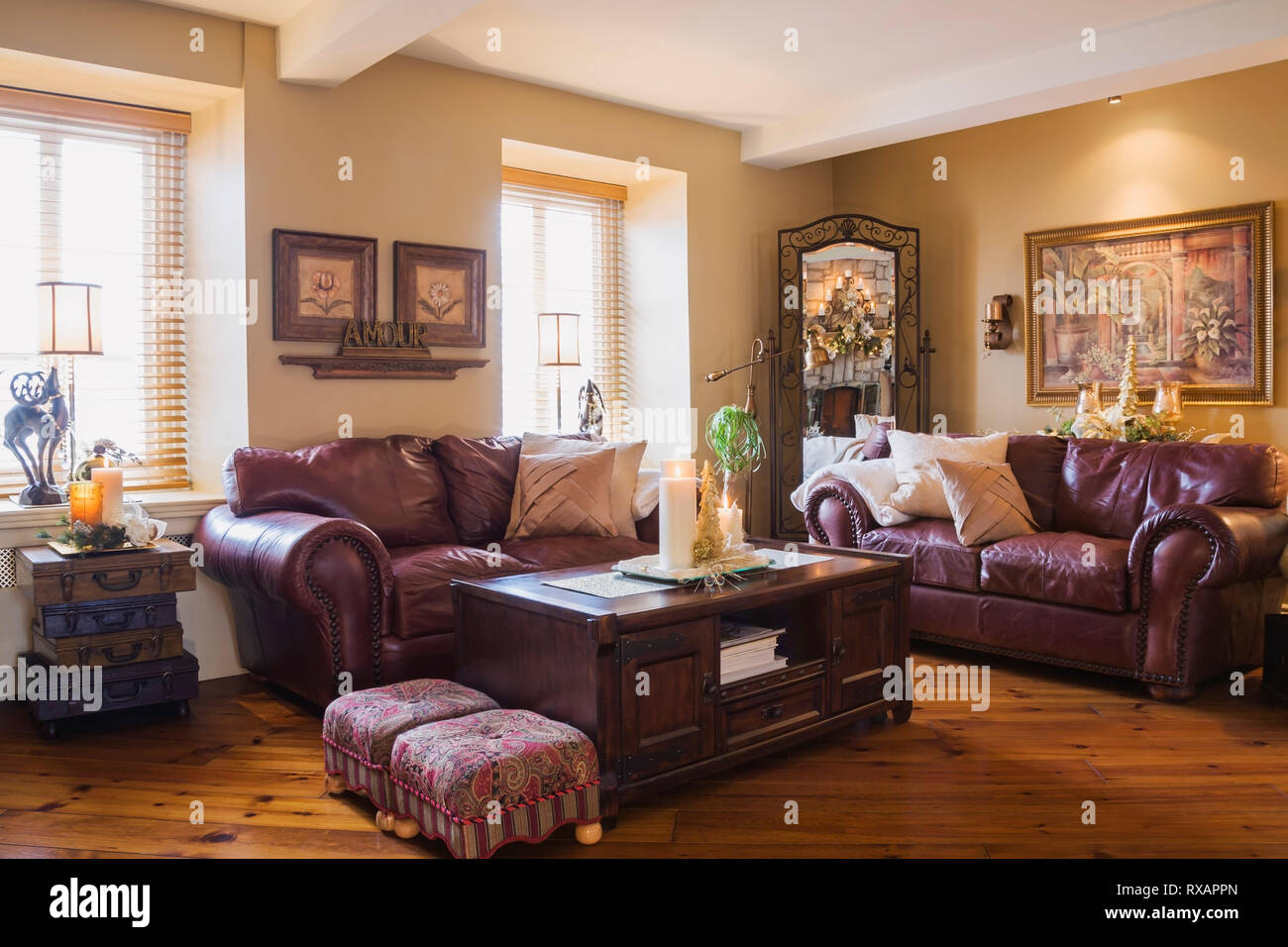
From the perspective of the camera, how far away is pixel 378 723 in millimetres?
2627

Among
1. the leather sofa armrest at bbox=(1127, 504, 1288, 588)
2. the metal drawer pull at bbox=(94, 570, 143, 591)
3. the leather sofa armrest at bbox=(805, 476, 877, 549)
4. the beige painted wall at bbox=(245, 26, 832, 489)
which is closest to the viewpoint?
the metal drawer pull at bbox=(94, 570, 143, 591)

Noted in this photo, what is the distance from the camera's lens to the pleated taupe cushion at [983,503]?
4199mm

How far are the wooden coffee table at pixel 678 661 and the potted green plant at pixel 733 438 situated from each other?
258 centimetres

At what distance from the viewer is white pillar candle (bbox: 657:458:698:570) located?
3.01m

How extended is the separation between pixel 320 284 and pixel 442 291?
1.91 ft

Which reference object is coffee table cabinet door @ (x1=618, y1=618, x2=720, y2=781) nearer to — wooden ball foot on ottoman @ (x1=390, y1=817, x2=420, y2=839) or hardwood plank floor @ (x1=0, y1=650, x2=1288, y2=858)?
hardwood plank floor @ (x1=0, y1=650, x2=1288, y2=858)

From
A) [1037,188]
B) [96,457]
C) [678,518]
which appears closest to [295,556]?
[96,457]

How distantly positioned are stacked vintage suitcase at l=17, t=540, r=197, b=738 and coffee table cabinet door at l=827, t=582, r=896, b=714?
217cm

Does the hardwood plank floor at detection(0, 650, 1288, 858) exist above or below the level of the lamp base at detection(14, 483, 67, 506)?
below

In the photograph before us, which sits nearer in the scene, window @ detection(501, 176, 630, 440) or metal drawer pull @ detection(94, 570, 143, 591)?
metal drawer pull @ detection(94, 570, 143, 591)

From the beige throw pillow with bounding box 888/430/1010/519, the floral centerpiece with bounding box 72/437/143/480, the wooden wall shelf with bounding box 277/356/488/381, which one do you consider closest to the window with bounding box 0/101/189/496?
the floral centerpiece with bounding box 72/437/143/480

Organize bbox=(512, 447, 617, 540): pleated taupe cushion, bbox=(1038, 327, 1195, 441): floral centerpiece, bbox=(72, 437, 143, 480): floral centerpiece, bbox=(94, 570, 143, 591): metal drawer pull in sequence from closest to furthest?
1. bbox=(94, 570, 143, 591): metal drawer pull
2. bbox=(72, 437, 143, 480): floral centerpiece
3. bbox=(512, 447, 617, 540): pleated taupe cushion
4. bbox=(1038, 327, 1195, 441): floral centerpiece

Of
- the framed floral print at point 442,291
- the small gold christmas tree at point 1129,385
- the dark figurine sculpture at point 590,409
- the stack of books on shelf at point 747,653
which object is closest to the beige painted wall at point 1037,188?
the small gold christmas tree at point 1129,385

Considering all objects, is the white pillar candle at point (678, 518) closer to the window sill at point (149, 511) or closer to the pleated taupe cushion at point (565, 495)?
the pleated taupe cushion at point (565, 495)
